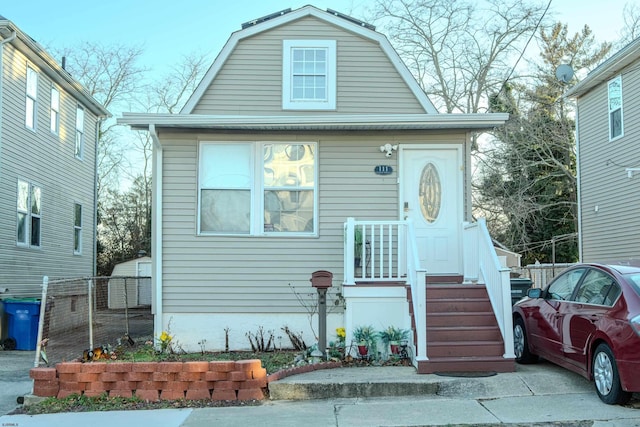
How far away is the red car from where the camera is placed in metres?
5.33

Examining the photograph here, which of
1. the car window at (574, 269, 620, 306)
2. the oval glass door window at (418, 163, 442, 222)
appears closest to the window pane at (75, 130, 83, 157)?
the oval glass door window at (418, 163, 442, 222)

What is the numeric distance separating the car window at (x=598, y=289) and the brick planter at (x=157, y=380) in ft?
11.6

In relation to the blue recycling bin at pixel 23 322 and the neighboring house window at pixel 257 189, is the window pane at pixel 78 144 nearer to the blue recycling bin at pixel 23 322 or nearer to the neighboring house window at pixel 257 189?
the blue recycling bin at pixel 23 322

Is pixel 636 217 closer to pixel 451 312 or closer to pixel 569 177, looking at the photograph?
pixel 451 312

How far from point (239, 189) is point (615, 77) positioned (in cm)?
1039

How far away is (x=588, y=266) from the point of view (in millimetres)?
6680

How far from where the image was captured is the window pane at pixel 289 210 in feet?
30.5

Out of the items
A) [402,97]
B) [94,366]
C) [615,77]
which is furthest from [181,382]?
[615,77]

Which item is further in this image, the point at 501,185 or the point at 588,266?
the point at 501,185

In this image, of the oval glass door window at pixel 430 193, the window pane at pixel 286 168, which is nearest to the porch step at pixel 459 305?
the oval glass door window at pixel 430 193

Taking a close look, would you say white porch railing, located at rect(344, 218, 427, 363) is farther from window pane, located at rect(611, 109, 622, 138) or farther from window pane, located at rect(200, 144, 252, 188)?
window pane, located at rect(611, 109, 622, 138)

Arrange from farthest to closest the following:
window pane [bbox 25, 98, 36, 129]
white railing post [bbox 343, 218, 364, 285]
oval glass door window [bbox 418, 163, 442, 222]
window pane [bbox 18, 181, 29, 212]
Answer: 1. window pane [bbox 25, 98, 36, 129]
2. window pane [bbox 18, 181, 29, 212]
3. oval glass door window [bbox 418, 163, 442, 222]
4. white railing post [bbox 343, 218, 364, 285]

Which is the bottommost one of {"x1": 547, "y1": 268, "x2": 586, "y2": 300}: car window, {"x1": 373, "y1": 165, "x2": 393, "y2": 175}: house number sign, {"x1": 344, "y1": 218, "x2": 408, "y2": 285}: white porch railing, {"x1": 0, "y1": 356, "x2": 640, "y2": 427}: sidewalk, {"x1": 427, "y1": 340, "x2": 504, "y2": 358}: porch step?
{"x1": 0, "y1": 356, "x2": 640, "y2": 427}: sidewalk

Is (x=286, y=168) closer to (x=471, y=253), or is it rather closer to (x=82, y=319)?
(x=471, y=253)
